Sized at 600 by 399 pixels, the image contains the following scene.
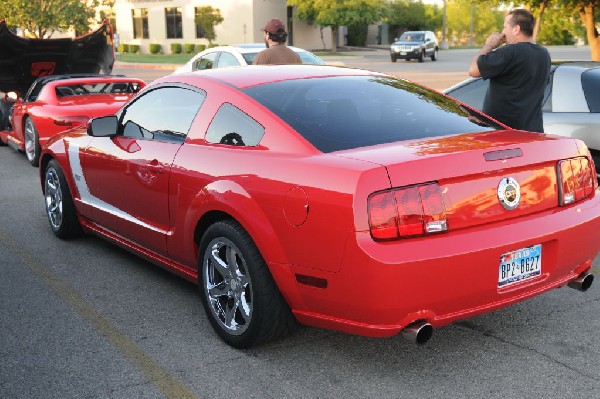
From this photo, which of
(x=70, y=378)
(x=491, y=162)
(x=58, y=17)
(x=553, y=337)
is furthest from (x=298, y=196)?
(x=58, y=17)

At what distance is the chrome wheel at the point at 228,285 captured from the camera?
4.29 m

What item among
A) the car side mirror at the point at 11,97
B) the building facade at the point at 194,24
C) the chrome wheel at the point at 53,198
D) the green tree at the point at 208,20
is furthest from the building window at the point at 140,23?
the chrome wheel at the point at 53,198

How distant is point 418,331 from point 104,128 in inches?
118

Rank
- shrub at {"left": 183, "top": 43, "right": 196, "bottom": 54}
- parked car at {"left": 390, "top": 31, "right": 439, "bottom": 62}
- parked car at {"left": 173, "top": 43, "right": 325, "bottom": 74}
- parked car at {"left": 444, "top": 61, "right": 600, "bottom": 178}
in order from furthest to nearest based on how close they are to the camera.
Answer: shrub at {"left": 183, "top": 43, "right": 196, "bottom": 54} < parked car at {"left": 390, "top": 31, "right": 439, "bottom": 62} < parked car at {"left": 173, "top": 43, "right": 325, "bottom": 74} < parked car at {"left": 444, "top": 61, "right": 600, "bottom": 178}

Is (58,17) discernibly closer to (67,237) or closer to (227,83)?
(67,237)

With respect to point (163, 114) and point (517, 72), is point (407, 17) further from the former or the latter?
point (163, 114)

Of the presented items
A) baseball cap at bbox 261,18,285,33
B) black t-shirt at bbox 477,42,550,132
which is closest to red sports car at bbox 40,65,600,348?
black t-shirt at bbox 477,42,550,132

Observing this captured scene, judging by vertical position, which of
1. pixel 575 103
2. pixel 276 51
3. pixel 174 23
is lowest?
pixel 575 103

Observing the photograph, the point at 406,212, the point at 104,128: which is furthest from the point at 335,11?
the point at 406,212

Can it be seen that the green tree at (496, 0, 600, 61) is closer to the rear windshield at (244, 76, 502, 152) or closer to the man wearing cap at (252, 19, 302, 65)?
the man wearing cap at (252, 19, 302, 65)

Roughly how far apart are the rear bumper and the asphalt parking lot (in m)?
0.36

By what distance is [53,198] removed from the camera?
22.7 ft

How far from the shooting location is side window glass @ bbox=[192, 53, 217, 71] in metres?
15.3

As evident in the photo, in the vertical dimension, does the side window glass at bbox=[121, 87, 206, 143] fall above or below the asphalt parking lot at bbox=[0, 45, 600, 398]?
above
